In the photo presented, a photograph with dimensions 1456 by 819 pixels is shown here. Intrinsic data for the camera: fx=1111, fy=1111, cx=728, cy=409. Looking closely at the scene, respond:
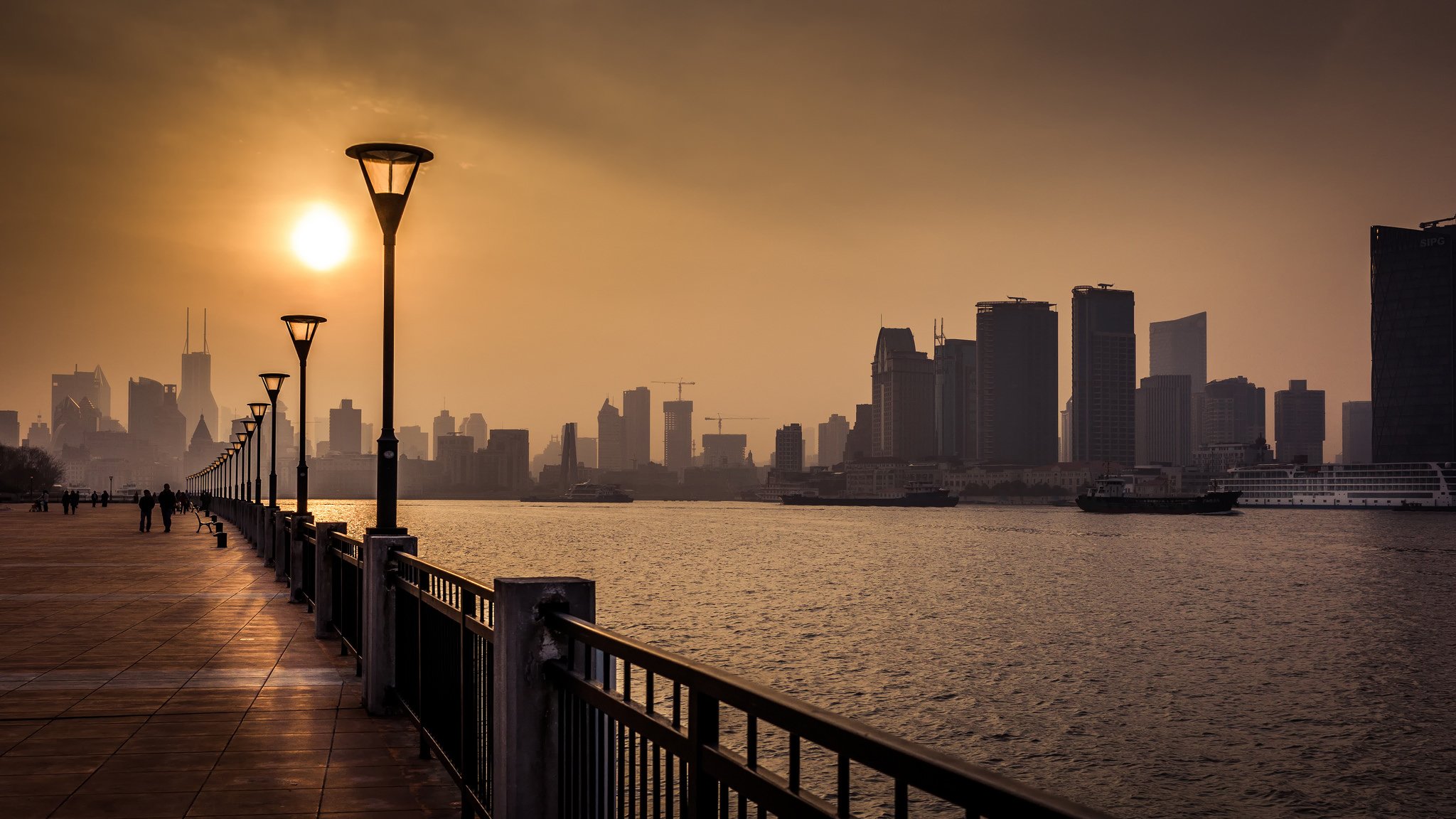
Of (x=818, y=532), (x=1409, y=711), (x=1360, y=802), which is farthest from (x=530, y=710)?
(x=818, y=532)

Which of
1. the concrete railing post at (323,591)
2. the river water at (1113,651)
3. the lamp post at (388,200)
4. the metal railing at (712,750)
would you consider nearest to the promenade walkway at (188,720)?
the concrete railing post at (323,591)

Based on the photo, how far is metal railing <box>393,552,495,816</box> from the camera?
643 centimetres

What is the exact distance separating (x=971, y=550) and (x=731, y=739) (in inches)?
2972

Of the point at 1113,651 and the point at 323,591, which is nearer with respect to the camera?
the point at 323,591

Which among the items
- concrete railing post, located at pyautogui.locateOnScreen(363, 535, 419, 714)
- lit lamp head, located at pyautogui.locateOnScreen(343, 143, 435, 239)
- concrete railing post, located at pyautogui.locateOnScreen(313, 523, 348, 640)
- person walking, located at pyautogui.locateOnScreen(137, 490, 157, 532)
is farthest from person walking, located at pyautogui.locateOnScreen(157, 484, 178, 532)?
concrete railing post, located at pyautogui.locateOnScreen(363, 535, 419, 714)

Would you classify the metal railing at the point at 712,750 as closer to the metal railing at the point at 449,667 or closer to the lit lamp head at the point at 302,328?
the metal railing at the point at 449,667

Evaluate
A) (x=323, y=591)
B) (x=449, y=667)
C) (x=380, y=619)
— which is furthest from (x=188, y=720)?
(x=323, y=591)

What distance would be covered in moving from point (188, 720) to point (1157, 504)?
636 ft

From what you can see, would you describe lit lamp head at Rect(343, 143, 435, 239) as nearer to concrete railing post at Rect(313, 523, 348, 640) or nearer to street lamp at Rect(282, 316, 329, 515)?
concrete railing post at Rect(313, 523, 348, 640)

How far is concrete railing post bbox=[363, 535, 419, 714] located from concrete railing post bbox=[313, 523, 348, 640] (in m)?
4.58

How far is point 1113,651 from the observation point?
40.9 m

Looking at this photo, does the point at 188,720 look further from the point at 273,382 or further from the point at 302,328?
the point at 273,382

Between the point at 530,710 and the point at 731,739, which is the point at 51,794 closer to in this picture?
the point at 530,710

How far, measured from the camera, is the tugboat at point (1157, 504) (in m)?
184
